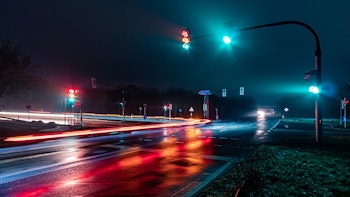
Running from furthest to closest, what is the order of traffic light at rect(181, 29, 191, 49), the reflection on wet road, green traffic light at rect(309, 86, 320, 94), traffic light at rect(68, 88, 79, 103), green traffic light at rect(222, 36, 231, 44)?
traffic light at rect(68, 88, 79, 103), green traffic light at rect(309, 86, 320, 94), traffic light at rect(181, 29, 191, 49), green traffic light at rect(222, 36, 231, 44), the reflection on wet road

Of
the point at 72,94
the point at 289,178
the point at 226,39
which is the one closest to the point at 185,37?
the point at 226,39

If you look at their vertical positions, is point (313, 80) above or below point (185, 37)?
below

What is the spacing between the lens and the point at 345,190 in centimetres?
668

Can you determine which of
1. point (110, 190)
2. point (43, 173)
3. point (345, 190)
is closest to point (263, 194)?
point (345, 190)

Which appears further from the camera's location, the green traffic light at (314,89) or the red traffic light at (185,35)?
the green traffic light at (314,89)

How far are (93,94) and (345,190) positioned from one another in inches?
4391

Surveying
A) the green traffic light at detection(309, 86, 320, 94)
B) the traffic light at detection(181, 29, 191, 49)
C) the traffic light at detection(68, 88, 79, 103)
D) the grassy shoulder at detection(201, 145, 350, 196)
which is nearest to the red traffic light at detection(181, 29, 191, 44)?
the traffic light at detection(181, 29, 191, 49)

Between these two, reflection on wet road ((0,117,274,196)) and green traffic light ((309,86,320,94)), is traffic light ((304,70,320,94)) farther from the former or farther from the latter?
reflection on wet road ((0,117,274,196))

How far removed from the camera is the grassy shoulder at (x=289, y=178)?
6.51 meters

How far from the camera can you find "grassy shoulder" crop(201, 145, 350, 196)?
651cm

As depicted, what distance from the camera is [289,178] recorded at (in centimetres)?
782

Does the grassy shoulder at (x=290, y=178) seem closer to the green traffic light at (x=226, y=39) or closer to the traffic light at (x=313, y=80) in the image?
the traffic light at (x=313, y=80)

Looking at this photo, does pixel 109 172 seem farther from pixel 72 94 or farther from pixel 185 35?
pixel 72 94

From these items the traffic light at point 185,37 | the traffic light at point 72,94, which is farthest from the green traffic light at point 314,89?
the traffic light at point 72,94
